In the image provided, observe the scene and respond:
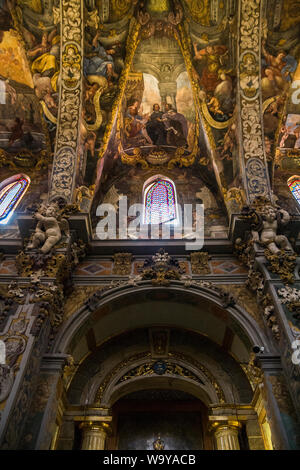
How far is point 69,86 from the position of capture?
1038 cm

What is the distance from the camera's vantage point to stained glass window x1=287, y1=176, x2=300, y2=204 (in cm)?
1175

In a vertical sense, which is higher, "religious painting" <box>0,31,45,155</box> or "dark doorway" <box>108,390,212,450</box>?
"religious painting" <box>0,31,45,155</box>

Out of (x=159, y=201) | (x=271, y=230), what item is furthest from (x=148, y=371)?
(x=159, y=201)

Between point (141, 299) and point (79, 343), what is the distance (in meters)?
1.83

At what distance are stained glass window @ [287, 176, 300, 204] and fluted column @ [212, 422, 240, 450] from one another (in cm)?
751

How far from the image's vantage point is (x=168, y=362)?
9164 mm

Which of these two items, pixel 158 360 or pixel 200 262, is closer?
pixel 200 262

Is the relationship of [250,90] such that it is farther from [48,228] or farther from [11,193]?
[11,193]

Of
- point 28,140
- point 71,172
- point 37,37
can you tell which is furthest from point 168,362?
point 37,37

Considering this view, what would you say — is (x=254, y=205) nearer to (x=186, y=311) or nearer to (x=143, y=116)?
(x=186, y=311)

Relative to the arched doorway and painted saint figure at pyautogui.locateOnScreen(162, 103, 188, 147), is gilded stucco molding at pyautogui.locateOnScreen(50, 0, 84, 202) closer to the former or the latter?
painted saint figure at pyautogui.locateOnScreen(162, 103, 188, 147)

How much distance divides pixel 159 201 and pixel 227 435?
7026 mm

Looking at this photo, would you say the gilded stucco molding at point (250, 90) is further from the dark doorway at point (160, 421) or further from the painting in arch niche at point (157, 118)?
the dark doorway at point (160, 421)

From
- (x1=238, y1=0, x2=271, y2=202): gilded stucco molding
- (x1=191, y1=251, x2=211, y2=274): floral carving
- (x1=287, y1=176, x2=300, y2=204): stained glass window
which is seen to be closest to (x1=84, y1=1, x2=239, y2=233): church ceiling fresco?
(x1=238, y1=0, x2=271, y2=202): gilded stucco molding
